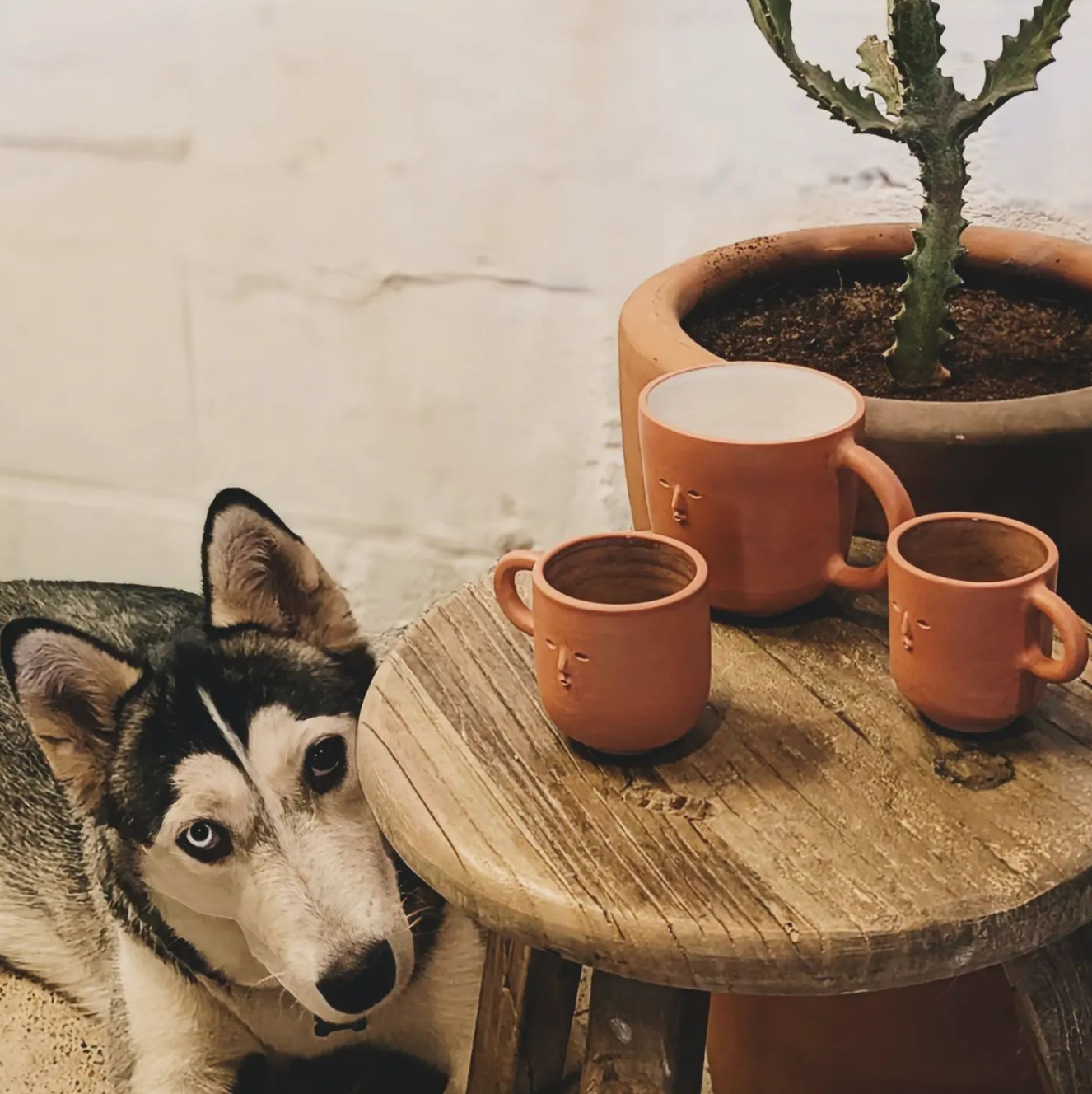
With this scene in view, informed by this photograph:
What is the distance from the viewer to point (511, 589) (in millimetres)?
700

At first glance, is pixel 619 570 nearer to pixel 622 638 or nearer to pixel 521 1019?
pixel 622 638

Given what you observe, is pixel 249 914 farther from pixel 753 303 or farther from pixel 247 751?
pixel 753 303

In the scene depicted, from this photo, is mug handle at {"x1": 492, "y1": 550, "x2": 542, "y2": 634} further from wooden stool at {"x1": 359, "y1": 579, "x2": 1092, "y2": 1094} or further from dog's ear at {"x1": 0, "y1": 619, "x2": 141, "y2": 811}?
dog's ear at {"x1": 0, "y1": 619, "x2": 141, "y2": 811}

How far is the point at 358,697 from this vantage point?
40.9 inches

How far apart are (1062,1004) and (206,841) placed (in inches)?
24.2

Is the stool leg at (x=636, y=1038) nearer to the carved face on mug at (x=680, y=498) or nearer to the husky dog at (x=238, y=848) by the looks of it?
the carved face on mug at (x=680, y=498)

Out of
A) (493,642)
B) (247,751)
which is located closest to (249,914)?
(247,751)

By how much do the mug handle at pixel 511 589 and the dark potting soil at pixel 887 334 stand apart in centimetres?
30

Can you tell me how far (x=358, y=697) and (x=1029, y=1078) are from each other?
1.86 feet

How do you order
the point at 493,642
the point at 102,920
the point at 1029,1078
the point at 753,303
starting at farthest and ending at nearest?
the point at 102,920 < the point at 753,303 < the point at 1029,1078 < the point at 493,642

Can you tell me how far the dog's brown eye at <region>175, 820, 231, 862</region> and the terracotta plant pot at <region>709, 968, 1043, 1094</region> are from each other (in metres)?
0.40

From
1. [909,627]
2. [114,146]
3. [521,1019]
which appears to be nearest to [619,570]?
[909,627]

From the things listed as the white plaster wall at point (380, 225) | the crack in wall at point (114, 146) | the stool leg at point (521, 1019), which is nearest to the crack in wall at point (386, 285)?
the white plaster wall at point (380, 225)

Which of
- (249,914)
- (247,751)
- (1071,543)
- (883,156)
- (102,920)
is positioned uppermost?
(883,156)
